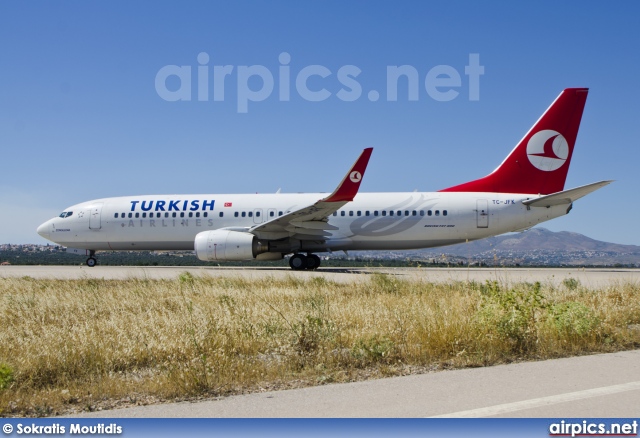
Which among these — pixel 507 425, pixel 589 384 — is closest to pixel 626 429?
pixel 507 425

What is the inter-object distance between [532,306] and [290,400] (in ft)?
13.9

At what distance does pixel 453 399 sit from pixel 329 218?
18.0 m

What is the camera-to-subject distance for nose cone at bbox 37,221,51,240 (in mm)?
25561

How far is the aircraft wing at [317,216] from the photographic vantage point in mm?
19312

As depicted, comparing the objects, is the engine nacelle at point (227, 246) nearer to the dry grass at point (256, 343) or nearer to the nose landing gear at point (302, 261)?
the nose landing gear at point (302, 261)

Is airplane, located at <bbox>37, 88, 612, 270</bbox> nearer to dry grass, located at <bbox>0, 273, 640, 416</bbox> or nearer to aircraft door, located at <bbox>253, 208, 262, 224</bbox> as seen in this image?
aircraft door, located at <bbox>253, 208, 262, 224</bbox>

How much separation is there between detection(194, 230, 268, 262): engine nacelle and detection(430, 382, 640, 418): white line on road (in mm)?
16434

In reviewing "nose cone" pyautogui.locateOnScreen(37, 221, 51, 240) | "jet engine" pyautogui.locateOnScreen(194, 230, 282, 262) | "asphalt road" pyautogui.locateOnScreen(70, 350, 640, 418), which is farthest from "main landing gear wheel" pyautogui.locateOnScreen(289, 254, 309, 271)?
"asphalt road" pyautogui.locateOnScreen(70, 350, 640, 418)

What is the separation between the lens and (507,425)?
3.88 meters

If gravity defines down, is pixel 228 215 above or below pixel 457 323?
above

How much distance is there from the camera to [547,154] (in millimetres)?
22734

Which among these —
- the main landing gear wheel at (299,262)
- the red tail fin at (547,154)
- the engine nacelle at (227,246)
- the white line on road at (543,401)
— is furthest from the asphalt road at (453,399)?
the red tail fin at (547,154)

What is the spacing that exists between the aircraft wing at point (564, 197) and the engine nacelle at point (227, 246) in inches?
416

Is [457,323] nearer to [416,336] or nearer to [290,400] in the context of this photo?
[416,336]
